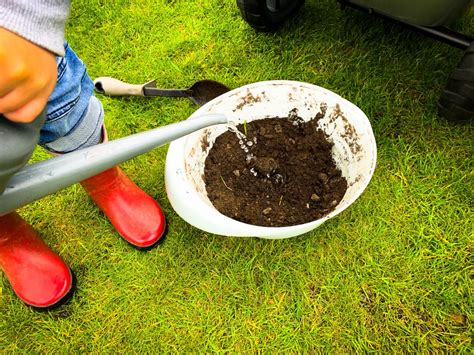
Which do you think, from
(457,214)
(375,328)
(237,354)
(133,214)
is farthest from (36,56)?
(457,214)

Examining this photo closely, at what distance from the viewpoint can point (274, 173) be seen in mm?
1178

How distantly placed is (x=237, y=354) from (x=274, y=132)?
0.62 m

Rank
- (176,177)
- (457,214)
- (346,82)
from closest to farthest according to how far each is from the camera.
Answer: (176,177) < (457,214) < (346,82)

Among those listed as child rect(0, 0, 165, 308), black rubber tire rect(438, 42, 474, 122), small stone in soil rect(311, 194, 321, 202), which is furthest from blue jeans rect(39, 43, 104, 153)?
black rubber tire rect(438, 42, 474, 122)

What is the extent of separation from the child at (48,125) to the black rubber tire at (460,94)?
91 centimetres

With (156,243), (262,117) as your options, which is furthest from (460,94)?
(156,243)

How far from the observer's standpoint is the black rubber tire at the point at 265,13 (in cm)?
138

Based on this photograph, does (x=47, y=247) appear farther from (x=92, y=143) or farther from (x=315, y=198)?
(x=315, y=198)

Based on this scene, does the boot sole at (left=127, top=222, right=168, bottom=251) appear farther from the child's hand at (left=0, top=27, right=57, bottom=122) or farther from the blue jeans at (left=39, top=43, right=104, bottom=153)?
the child's hand at (left=0, top=27, right=57, bottom=122)

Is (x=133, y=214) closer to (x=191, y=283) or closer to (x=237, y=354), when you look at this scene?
(x=191, y=283)

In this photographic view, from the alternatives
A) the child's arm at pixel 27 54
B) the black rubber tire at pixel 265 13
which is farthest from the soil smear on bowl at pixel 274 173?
the child's arm at pixel 27 54

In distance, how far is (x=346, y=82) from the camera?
144 cm

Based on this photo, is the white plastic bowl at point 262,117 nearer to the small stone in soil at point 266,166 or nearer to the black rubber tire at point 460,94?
the small stone in soil at point 266,166

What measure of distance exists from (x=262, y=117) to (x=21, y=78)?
76 cm
